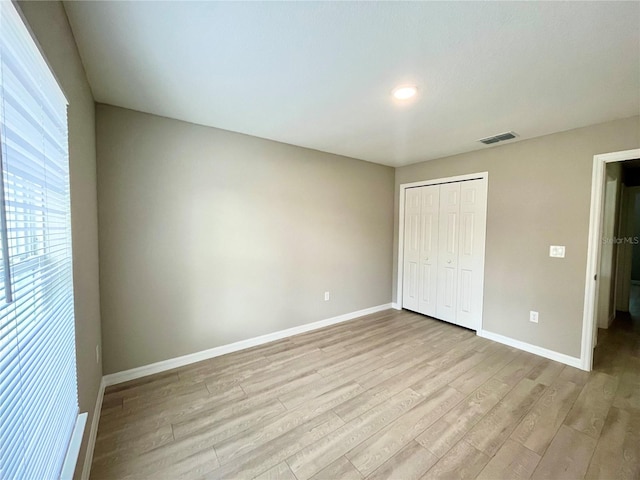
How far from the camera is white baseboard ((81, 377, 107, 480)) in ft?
4.67

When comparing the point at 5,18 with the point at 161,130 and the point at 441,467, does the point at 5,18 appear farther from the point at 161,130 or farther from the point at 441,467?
the point at 441,467

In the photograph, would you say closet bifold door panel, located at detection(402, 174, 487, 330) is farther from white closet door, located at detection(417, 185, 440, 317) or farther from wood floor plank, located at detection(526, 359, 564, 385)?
wood floor plank, located at detection(526, 359, 564, 385)

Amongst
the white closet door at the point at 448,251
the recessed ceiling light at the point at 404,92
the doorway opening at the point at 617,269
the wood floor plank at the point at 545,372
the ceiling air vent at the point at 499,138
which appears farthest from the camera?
the white closet door at the point at 448,251

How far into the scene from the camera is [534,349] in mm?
2910

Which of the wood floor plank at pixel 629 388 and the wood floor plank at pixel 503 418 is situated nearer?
the wood floor plank at pixel 503 418

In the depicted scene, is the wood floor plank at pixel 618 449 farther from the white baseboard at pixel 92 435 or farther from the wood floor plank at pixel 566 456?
the white baseboard at pixel 92 435

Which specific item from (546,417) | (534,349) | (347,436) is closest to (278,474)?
(347,436)

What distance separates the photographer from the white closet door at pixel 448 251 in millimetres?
3598

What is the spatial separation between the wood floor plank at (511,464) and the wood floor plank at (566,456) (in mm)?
36

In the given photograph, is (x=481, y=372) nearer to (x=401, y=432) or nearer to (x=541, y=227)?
(x=401, y=432)

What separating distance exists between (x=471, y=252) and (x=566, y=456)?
2.22 metres

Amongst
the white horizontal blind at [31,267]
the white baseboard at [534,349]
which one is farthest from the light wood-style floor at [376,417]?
the white horizontal blind at [31,267]

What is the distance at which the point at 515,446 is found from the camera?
1673mm

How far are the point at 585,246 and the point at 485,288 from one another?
1.05 metres
